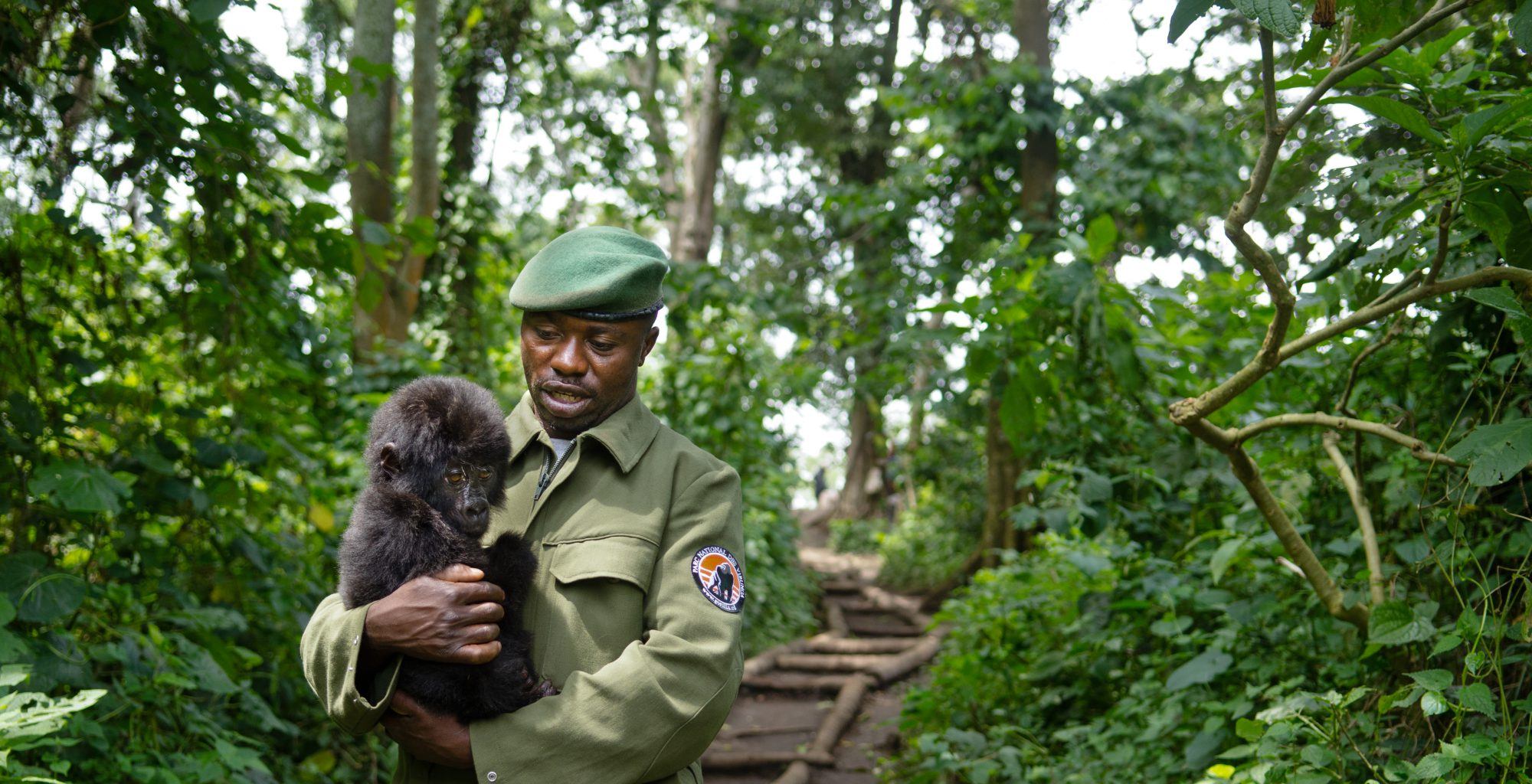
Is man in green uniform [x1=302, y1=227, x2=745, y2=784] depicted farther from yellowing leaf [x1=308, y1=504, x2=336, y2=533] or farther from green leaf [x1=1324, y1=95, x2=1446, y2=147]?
yellowing leaf [x1=308, y1=504, x2=336, y2=533]

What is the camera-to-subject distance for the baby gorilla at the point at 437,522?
1.97 metres

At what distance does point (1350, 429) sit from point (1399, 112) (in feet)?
2.68

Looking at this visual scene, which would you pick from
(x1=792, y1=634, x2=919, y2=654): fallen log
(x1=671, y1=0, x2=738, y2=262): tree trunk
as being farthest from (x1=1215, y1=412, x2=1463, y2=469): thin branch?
(x1=671, y1=0, x2=738, y2=262): tree trunk

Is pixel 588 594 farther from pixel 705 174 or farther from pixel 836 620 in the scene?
pixel 705 174

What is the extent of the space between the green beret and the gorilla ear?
14.9 inches

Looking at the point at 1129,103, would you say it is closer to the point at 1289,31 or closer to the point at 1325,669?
the point at 1325,669

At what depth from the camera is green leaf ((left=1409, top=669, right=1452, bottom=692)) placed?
7.55ft

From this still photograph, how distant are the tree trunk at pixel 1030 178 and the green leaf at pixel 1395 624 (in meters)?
6.75

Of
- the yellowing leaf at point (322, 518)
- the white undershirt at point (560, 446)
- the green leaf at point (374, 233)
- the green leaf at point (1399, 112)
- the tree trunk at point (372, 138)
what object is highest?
the tree trunk at point (372, 138)

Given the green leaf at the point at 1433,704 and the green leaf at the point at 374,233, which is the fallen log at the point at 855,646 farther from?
the green leaf at the point at 1433,704

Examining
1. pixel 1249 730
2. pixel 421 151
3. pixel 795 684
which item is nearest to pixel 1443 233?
pixel 1249 730

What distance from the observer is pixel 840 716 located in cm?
760

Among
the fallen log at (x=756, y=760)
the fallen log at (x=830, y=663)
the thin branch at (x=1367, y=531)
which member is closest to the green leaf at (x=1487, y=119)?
the thin branch at (x=1367, y=531)

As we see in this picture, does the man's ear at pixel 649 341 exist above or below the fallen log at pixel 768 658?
above
